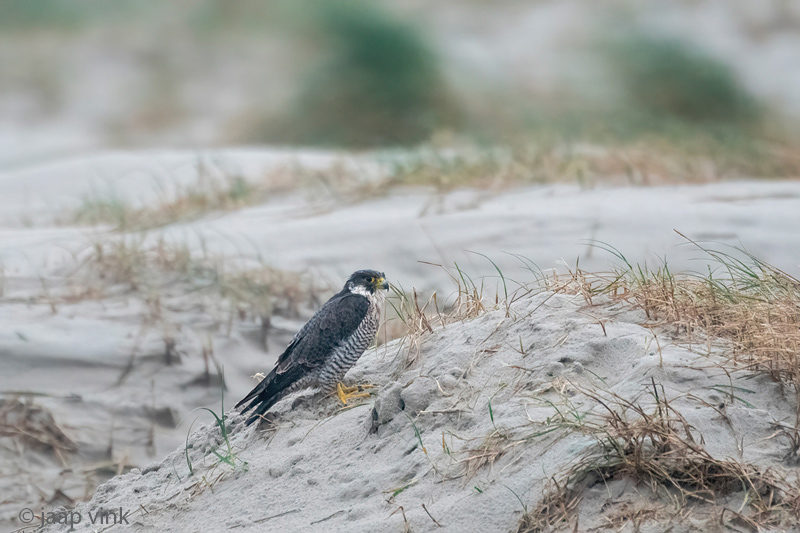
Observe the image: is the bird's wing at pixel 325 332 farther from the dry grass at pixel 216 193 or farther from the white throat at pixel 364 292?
the dry grass at pixel 216 193

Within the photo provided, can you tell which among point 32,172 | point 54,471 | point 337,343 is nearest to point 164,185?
point 32,172

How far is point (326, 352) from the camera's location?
2.70 m

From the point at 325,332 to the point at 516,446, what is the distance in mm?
1007

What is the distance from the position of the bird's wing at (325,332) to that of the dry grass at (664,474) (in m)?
1.11

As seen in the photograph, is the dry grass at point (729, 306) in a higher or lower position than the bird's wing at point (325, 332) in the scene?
higher

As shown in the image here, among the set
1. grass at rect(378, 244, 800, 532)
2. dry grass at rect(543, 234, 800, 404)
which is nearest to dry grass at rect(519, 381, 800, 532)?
grass at rect(378, 244, 800, 532)

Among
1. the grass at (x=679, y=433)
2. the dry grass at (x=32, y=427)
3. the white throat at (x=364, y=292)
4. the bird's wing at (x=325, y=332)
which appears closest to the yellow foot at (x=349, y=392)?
the bird's wing at (x=325, y=332)

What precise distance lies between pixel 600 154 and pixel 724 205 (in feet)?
4.65

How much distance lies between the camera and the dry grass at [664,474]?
5.65ft

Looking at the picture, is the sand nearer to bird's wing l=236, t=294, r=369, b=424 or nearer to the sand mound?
the sand mound

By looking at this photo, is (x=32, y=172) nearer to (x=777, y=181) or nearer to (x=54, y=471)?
(x=54, y=471)

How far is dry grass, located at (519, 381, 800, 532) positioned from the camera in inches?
67.8

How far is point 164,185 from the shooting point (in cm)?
660

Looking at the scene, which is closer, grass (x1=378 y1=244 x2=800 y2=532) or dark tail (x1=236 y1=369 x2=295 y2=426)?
grass (x1=378 y1=244 x2=800 y2=532)
